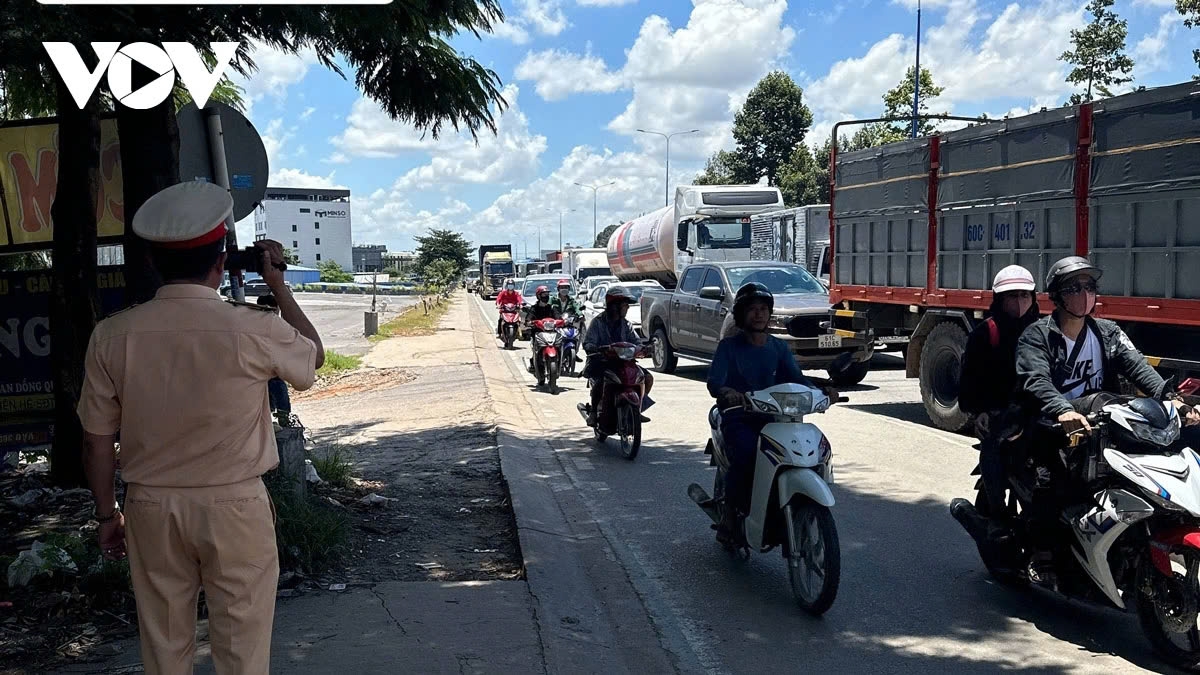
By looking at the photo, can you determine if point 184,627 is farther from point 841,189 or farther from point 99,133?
point 841,189

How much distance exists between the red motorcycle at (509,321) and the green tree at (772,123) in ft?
115

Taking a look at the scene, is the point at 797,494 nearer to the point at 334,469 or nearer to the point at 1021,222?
the point at 334,469

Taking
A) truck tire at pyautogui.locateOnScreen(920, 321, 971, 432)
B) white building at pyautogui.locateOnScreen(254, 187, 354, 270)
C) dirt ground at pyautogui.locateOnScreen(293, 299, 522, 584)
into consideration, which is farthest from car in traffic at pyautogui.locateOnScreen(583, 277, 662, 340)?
white building at pyautogui.locateOnScreen(254, 187, 354, 270)

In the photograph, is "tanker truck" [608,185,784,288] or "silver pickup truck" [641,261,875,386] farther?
"tanker truck" [608,185,784,288]

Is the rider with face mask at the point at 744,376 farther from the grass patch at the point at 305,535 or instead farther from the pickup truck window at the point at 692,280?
the pickup truck window at the point at 692,280

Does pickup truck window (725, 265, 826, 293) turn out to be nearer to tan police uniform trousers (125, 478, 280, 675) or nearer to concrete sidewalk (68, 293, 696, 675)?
concrete sidewalk (68, 293, 696, 675)

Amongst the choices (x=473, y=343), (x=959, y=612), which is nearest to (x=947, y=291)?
(x=959, y=612)

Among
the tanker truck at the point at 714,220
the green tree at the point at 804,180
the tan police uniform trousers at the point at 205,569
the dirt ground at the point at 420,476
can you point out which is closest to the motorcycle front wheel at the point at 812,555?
the dirt ground at the point at 420,476

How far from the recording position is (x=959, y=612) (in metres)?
5.42

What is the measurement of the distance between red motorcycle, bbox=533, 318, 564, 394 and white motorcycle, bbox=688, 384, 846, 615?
1051 cm

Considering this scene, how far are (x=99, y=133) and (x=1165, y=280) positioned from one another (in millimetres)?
7953

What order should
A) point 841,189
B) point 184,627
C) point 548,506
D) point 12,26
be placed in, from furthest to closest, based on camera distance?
point 841,189
point 548,506
point 12,26
point 184,627

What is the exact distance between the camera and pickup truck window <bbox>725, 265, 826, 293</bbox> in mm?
16453

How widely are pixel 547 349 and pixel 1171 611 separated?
12.2 metres
